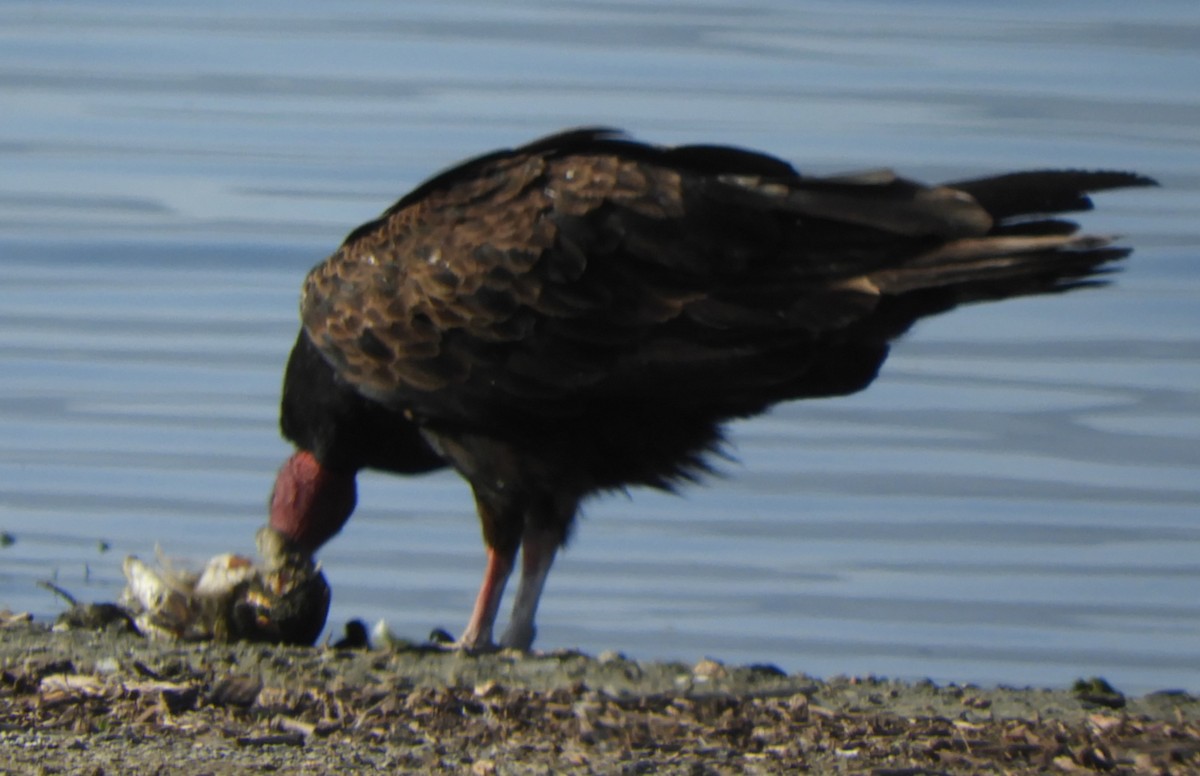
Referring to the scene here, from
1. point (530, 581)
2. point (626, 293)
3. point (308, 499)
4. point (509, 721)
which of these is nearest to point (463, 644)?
point (530, 581)

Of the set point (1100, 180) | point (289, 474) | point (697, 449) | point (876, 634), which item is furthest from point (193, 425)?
point (1100, 180)

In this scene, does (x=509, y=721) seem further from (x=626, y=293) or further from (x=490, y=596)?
(x=490, y=596)

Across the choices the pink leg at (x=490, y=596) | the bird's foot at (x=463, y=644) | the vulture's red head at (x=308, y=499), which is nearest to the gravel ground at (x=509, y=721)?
the bird's foot at (x=463, y=644)

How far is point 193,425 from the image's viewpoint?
1180 cm

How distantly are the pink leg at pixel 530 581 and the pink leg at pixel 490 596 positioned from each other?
8 cm

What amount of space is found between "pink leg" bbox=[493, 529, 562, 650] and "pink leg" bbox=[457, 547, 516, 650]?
8 centimetres

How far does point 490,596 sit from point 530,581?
167 mm

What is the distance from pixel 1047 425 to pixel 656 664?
6327 mm

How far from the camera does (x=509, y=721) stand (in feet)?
17.5

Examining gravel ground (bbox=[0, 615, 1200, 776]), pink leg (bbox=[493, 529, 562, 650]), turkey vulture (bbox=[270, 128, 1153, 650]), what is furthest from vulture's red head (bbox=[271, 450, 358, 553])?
gravel ground (bbox=[0, 615, 1200, 776])

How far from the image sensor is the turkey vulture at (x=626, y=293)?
605 cm

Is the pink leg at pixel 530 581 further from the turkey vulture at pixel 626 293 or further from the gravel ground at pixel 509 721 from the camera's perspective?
the gravel ground at pixel 509 721

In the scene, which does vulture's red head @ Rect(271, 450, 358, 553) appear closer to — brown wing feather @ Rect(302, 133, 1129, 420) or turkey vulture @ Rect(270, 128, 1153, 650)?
turkey vulture @ Rect(270, 128, 1153, 650)

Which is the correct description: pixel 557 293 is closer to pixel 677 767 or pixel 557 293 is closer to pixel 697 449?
pixel 697 449
